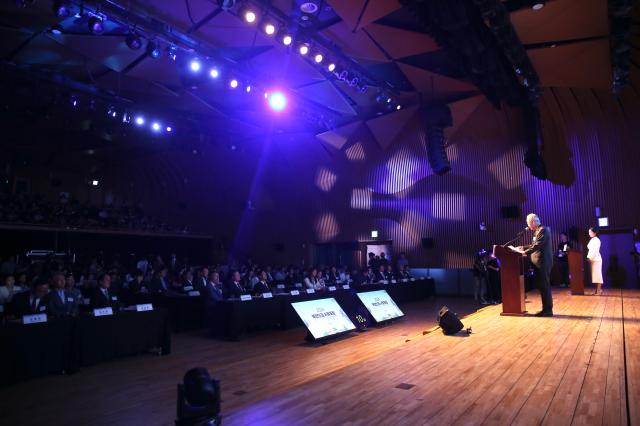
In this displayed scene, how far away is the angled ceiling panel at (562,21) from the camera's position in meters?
6.36

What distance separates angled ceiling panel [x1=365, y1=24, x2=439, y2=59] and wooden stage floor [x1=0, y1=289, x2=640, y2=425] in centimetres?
530

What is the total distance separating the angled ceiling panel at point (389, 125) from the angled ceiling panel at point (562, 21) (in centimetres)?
594

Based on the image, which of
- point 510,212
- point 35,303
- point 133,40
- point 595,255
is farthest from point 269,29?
point 510,212

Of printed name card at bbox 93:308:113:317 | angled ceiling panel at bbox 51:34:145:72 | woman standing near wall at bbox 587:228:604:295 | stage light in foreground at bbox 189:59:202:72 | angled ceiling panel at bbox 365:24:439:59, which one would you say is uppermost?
angled ceiling panel at bbox 51:34:145:72

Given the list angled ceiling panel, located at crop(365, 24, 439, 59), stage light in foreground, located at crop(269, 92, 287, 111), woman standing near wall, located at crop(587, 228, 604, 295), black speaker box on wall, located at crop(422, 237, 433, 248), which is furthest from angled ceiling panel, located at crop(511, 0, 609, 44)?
black speaker box on wall, located at crop(422, 237, 433, 248)

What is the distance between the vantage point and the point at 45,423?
3205 mm

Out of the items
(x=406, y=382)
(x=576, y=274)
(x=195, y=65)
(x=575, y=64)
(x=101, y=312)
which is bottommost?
(x=406, y=382)

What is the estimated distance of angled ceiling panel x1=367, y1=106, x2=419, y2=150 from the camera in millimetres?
13352

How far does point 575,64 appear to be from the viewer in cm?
816

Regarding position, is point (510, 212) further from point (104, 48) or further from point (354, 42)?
point (104, 48)

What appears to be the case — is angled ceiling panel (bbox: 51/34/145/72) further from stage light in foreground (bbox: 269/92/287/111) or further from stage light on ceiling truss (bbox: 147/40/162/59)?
stage light in foreground (bbox: 269/92/287/111)

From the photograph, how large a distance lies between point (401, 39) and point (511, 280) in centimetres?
518

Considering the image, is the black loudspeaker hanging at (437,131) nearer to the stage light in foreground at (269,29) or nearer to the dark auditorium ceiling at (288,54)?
the dark auditorium ceiling at (288,54)

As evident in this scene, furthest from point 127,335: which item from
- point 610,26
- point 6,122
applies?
point 6,122
